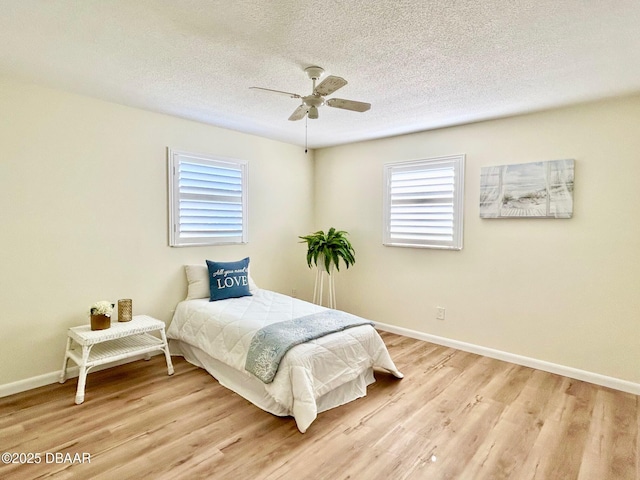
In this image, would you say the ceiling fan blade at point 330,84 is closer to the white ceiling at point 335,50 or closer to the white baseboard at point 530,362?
the white ceiling at point 335,50

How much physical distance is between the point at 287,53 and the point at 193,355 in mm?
2896

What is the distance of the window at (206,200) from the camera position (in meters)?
3.74

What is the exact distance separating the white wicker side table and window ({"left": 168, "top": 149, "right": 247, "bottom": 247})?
0.98 m

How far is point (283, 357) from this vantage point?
100 inches

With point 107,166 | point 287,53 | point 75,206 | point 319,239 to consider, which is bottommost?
point 319,239

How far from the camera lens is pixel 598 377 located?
3.08 metres

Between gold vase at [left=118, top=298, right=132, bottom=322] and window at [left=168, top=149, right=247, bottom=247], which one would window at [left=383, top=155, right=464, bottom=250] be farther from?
gold vase at [left=118, top=298, right=132, bottom=322]

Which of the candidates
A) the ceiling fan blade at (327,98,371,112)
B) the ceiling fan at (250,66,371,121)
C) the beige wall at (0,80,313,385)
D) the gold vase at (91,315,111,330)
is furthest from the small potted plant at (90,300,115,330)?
the ceiling fan blade at (327,98,371,112)

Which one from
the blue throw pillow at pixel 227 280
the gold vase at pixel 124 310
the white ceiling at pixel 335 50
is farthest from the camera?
the blue throw pillow at pixel 227 280

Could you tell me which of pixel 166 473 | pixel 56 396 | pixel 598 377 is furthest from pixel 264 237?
pixel 598 377

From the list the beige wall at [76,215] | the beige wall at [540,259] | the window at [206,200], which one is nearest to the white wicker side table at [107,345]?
the beige wall at [76,215]

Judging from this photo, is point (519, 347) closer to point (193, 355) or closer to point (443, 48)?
point (443, 48)

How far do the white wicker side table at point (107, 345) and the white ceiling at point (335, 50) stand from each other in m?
2.01

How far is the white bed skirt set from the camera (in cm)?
263
